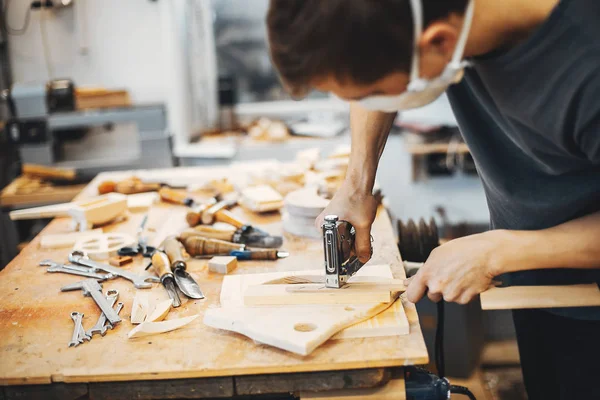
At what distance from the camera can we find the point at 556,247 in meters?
1.28

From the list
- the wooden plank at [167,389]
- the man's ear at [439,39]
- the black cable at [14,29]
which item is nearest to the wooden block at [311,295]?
the wooden plank at [167,389]

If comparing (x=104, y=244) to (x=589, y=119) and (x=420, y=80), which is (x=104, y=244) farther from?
(x=589, y=119)

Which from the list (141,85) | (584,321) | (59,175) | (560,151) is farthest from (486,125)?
(141,85)

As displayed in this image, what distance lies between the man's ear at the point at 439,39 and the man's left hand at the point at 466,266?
43 cm

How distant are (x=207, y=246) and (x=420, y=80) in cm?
102

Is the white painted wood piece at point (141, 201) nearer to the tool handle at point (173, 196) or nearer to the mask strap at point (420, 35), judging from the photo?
the tool handle at point (173, 196)

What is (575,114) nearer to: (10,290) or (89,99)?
(10,290)

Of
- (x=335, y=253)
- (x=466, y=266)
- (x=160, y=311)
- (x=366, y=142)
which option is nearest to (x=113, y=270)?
(x=160, y=311)

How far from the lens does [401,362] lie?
1299 millimetres

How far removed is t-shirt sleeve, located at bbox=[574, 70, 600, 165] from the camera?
1115 millimetres

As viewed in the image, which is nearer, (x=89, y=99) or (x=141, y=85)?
(x=89, y=99)

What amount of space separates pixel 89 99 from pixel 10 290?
2.36 metres

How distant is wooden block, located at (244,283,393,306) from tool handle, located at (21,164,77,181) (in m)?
2.25

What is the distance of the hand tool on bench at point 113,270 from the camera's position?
1766 mm
